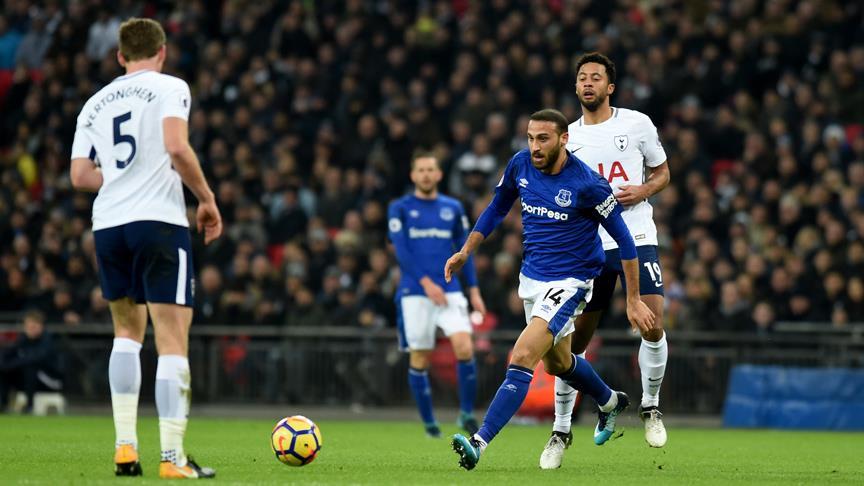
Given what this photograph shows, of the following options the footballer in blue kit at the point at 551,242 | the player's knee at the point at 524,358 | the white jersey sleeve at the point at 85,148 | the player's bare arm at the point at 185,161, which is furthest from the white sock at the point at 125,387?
the player's knee at the point at 524,358

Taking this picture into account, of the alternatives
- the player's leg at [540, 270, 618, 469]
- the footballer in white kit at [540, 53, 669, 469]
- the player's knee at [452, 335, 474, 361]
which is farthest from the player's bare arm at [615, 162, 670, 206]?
the player's knee at [452, 335, 474, 361]

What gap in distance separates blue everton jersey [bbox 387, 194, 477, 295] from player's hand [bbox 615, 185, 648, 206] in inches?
166

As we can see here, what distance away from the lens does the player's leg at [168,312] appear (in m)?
7.84

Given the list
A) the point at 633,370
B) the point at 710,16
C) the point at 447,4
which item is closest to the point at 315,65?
the point at 447,4

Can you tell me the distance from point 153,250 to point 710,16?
669 inches

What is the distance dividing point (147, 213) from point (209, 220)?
34 centimetres

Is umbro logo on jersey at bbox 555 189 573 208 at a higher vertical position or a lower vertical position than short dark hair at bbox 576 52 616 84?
lower

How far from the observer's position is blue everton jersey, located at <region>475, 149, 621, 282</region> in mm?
9297

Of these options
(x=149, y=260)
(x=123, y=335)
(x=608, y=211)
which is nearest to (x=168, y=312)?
(x=149, y=260)

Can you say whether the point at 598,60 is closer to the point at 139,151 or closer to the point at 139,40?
the point at 139,40

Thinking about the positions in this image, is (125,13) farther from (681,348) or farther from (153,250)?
(153,250)

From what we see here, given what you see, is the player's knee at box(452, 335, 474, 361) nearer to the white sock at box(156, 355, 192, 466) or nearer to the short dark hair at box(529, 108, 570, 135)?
the short dark hair at box(529, 108, 570, 135)

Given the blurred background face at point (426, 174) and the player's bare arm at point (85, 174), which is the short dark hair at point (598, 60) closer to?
the player's bare arm at point (85, 174)

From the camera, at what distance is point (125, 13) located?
26.3m
